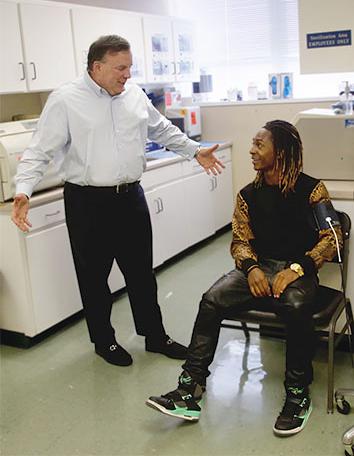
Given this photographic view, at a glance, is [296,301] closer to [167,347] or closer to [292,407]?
[292,407]

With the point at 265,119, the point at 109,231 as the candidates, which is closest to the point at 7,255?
the point at 109,231

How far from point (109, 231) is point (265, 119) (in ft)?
8.54

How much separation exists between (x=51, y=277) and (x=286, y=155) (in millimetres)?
1487

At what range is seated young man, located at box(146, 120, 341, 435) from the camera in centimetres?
227

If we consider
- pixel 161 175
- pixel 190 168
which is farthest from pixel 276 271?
pixel 190 168

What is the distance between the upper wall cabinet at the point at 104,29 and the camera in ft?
12.1

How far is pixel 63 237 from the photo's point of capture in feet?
10.7

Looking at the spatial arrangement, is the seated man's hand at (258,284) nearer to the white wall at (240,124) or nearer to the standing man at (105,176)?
the standing man at (105,176)

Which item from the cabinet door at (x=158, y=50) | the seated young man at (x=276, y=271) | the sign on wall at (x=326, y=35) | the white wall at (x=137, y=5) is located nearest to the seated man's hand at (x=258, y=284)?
the seated young man at (x=276, y=271)

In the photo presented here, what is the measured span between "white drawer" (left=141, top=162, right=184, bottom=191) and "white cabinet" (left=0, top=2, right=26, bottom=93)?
1059 millimetres

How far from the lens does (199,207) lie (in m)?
4.71

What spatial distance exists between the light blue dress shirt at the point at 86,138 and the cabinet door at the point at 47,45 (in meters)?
0.83

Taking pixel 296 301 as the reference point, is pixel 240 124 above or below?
above

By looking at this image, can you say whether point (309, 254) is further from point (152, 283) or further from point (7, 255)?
point (7, 255)
